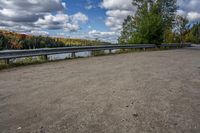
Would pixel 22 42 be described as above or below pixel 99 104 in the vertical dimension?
above

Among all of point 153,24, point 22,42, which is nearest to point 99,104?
point 22,42

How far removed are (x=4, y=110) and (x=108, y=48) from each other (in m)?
15.9

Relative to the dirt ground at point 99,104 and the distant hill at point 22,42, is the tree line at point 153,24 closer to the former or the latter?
the distant hill at point 22,42

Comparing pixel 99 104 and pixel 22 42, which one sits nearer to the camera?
pixel 99 104

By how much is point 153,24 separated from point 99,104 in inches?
1094

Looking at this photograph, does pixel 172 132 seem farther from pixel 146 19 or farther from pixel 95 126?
pixel 146 19

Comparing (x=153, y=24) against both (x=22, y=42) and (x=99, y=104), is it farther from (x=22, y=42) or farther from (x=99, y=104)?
(x=99, y=104)

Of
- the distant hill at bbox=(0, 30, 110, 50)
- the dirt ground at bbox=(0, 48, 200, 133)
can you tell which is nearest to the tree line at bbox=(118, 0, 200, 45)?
the distant hill at bbox=(0, 30, 110, 50)

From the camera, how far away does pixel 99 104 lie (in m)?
5.69

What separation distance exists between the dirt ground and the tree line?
23.3 meters

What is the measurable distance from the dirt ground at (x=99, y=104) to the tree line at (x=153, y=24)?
23277 mm

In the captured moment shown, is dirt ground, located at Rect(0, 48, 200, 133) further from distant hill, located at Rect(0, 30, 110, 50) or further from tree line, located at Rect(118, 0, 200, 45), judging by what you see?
tree line, located at Rect(118, 0, 200, 45)

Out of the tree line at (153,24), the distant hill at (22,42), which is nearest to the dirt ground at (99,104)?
the distant hill at (22,42)

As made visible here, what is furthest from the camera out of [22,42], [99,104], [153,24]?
[153,24]
